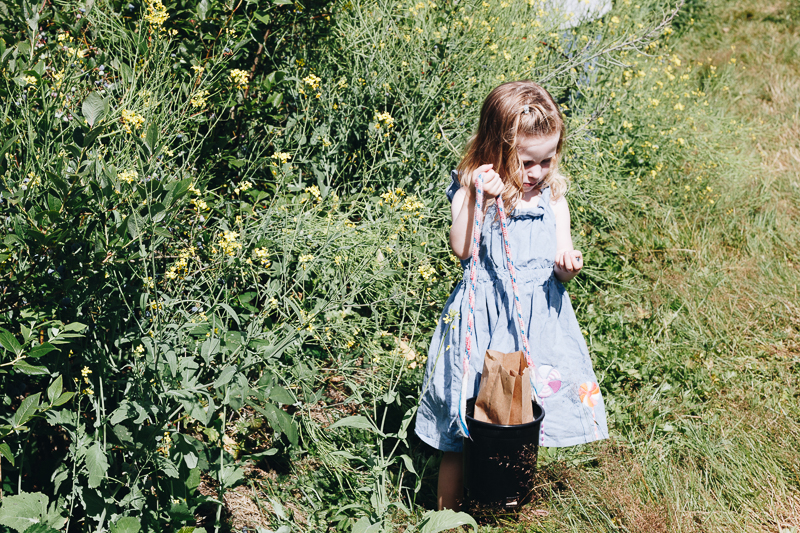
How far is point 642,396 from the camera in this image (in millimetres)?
2670

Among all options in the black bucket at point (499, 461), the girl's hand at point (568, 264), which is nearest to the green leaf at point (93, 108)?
the black bucket at point (499, 461)

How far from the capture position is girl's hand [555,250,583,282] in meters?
2.00

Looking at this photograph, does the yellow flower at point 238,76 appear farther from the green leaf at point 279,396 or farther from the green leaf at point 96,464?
the green leaf at point 96,464

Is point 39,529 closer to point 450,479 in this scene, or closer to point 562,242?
point 450,479

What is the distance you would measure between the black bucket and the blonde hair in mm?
707

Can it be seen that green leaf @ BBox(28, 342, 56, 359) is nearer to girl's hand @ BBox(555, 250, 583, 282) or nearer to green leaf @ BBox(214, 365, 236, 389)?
green leaf @ BBox(214, 365, 236, 389)

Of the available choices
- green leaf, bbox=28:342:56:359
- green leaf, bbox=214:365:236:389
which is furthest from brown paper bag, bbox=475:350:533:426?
green leaf, bbox=28:342:56:359

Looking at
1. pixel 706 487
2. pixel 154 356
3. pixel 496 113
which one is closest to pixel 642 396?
pixel 706 487

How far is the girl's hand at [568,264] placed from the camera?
6.56 ft

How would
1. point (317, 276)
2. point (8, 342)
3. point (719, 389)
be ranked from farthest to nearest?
1. point (719, 389)
2. point (317, 276)
3. point (8, 342)

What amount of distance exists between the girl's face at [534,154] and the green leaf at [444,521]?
1.04 meters

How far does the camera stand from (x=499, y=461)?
6.16 ft

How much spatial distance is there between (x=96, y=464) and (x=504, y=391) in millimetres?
1100

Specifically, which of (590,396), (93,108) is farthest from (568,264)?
(93,108)
